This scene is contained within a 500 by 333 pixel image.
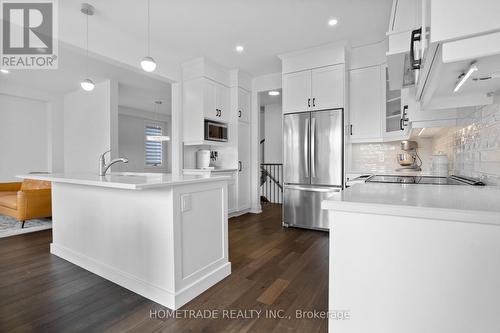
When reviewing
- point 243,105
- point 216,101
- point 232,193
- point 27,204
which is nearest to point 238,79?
point 243,105

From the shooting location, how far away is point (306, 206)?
12.5 ft

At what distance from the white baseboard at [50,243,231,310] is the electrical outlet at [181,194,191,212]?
602mm

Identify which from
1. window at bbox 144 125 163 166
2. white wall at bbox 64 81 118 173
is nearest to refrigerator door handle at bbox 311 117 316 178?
white wall at bbox 64 81 118 173

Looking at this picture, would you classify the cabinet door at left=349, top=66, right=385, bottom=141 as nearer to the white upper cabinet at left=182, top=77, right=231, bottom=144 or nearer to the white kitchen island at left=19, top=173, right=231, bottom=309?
the white upper cabinet at left=182, top=77, right=231, bottom=144

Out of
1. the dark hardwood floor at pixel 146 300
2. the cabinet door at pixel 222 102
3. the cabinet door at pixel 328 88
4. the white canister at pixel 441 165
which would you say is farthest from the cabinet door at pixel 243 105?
the white canister at pixel 441 165

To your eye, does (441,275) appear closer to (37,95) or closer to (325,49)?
(325,49)

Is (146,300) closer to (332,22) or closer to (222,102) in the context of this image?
(222,102)

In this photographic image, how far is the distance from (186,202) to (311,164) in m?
2.37

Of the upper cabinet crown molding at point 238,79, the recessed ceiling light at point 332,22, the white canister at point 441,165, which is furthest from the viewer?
the upper cabinet crown molding at point 238,79

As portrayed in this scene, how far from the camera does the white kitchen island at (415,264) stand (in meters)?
0.75

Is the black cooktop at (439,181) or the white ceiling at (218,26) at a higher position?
the white ceiling at (218,26)

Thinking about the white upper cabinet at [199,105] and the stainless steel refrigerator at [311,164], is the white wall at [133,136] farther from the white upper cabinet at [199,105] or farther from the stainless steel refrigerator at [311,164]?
the stainless steel refrigerator at [311,164]

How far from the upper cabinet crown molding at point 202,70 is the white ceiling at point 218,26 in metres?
0.18

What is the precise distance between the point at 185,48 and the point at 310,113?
7.16 feet
